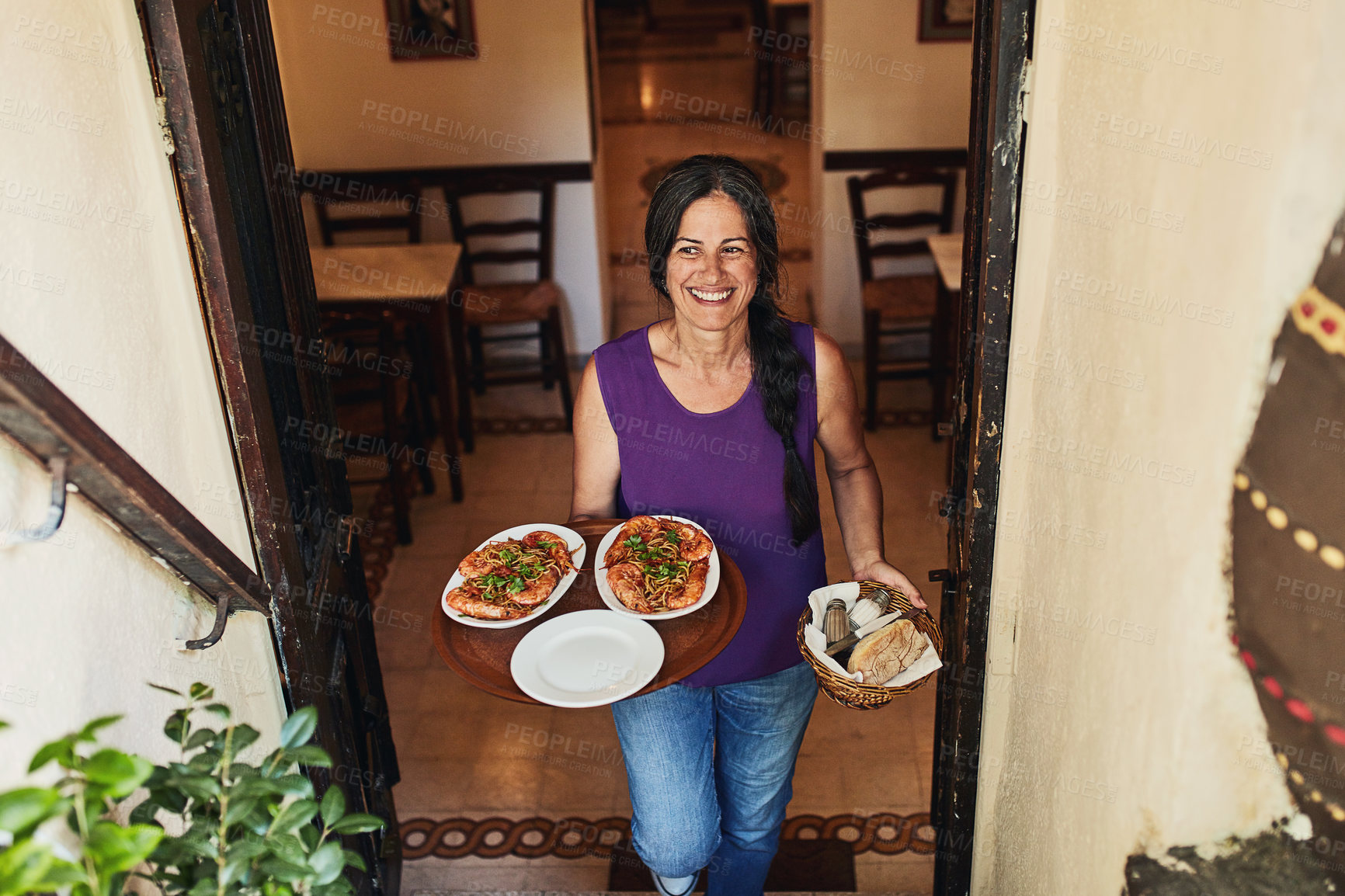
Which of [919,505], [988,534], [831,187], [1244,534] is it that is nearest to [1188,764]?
[1244,534]

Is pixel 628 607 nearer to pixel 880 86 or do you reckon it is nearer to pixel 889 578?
pixel 889 578

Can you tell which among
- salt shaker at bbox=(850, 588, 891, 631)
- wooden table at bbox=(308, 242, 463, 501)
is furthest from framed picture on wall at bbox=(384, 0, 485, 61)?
salt shaker at bbox=(850, 588, 891, 631)

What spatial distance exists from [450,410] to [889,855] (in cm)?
265

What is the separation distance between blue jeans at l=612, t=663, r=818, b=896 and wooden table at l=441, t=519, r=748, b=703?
0.63ft

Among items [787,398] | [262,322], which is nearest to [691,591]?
[787,398]

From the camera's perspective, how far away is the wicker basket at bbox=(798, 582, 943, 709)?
6.08 ft

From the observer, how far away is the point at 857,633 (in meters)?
2.03

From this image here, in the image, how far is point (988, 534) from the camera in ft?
6.38

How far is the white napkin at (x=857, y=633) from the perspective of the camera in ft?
6.29

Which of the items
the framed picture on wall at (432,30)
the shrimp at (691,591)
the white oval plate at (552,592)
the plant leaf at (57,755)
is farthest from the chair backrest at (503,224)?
the plant leaf at (57,755)

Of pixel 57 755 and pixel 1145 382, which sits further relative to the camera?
pixel 1145 382

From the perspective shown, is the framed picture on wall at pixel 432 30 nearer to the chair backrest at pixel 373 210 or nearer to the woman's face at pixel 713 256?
the chair backrest at pixel 373 210

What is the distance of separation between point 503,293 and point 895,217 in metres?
1.83

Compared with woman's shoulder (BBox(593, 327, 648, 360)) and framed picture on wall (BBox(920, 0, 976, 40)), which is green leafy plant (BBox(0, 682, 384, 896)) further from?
framed picture on wall (BBox(920, 0, 976, 40))
